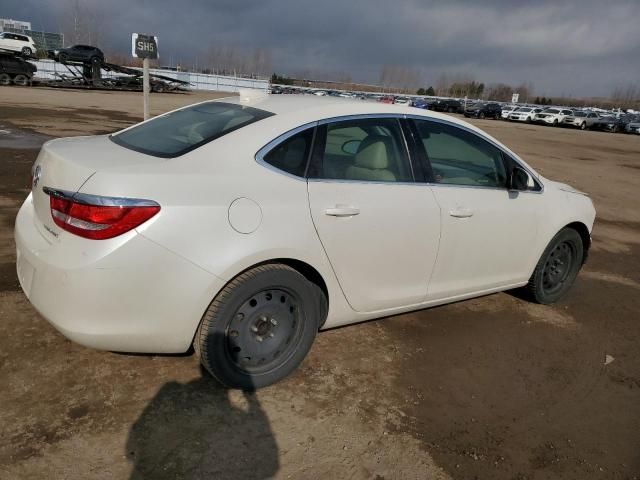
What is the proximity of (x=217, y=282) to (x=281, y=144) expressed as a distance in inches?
34.4

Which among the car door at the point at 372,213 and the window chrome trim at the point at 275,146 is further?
the car door at the point at 372,213

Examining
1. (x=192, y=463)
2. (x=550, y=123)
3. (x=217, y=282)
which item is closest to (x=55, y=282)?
(x=217, y=282)

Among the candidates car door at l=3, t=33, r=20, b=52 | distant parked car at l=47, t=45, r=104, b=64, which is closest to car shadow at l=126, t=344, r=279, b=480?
distant parked car at l=47, t=45, r=104, b=64

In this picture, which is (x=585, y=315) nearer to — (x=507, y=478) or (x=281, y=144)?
(x=507, y=478)

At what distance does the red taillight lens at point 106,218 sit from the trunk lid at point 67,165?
0.47 feet

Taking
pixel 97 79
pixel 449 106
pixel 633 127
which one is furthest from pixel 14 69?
pixel 633 127

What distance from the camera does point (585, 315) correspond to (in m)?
4.56

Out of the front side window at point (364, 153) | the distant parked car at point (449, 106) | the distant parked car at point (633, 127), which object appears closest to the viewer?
the front side window at point (364, 153)

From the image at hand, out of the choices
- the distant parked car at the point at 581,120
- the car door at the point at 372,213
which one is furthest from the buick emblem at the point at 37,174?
the distant parked car at the point at 581,120

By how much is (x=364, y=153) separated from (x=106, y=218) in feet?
5.34

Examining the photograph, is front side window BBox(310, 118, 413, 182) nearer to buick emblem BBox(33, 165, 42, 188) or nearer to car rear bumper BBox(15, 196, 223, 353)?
car rear bumper BBox(15, 196, 223, 353)

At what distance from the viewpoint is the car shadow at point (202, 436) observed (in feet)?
7.60

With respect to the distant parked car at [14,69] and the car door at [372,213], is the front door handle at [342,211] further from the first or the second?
the distant parked car at [14,69]

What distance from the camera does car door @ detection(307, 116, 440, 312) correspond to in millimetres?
2936
